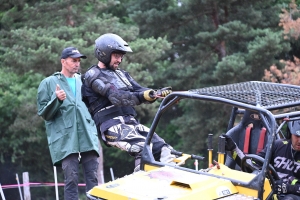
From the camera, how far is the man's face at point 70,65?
7992 millimetres

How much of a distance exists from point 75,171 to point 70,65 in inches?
48.1

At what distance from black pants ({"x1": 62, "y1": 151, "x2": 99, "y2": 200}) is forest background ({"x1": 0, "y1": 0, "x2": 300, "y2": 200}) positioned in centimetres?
914

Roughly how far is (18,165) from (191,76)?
7117mm

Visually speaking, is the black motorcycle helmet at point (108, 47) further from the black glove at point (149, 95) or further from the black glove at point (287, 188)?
the black glove at point (287, 188)

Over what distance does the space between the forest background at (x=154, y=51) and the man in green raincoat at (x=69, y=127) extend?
352 inches

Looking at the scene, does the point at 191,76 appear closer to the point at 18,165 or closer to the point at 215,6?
the point at 215,6

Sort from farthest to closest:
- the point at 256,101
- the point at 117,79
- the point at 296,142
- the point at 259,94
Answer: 1. the point at 117,79
2. the point at 296,142
3. the point at 259,94
4. the point at 256,101

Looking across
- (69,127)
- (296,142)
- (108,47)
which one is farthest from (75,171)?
(296,142)

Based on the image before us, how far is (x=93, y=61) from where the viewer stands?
56.9 ft

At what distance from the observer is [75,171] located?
7.77 metres

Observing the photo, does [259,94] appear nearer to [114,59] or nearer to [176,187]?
[176,187]

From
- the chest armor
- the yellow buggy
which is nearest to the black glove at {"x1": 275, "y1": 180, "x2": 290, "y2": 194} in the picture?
the yellow buggy

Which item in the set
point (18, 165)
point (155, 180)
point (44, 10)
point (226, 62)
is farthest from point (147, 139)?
point (18, 165)

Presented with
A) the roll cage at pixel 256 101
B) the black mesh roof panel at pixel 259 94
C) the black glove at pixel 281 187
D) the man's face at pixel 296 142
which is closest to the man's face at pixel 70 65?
the roll cage at pixel 256 101
